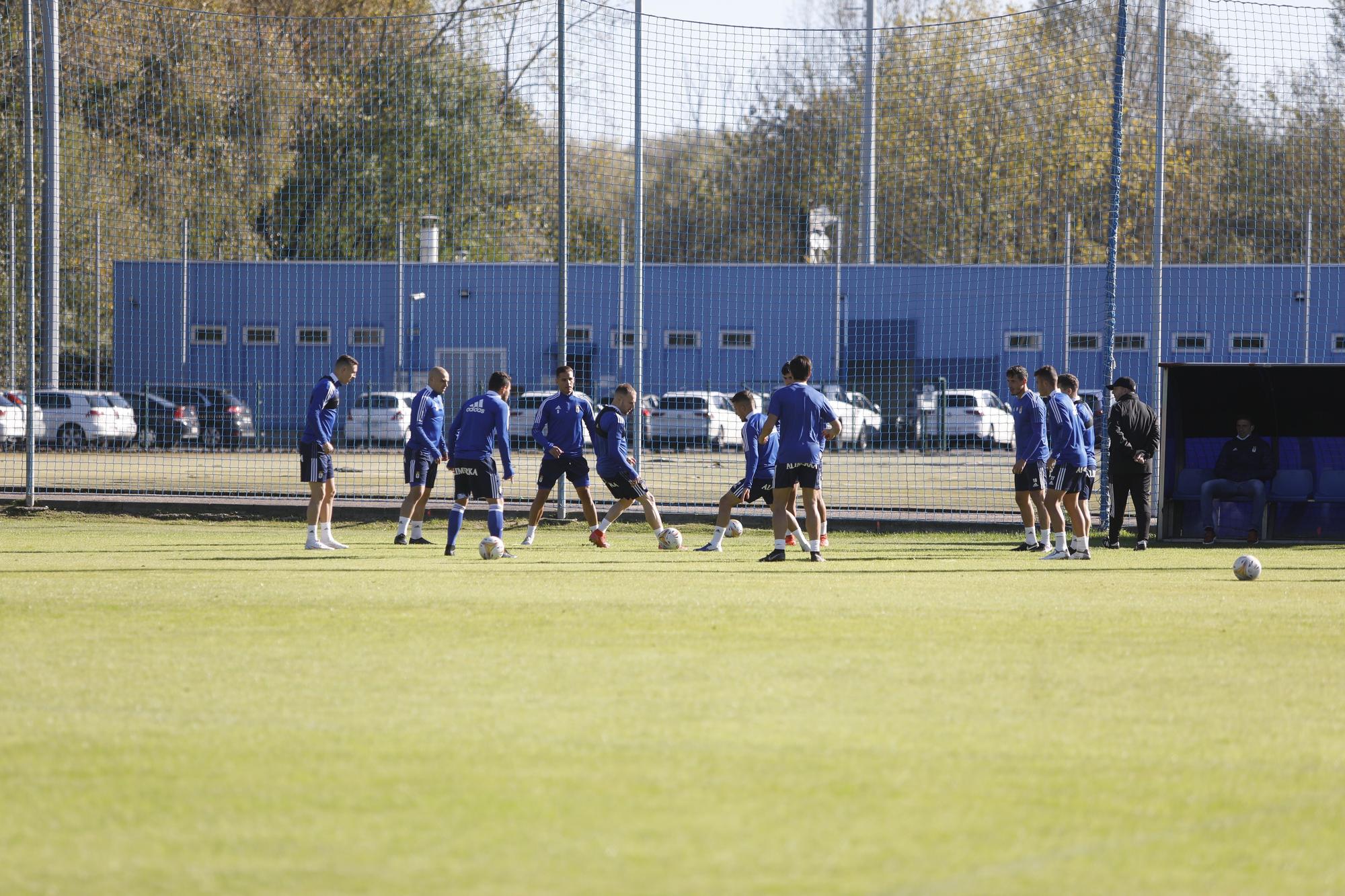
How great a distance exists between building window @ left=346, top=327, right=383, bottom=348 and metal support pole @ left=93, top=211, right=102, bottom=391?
8.02 metres

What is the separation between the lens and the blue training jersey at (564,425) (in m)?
16.2

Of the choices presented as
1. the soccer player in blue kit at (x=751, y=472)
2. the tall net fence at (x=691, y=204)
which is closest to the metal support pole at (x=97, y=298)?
the tall net fence at (x=691, y=204)

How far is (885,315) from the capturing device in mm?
27828

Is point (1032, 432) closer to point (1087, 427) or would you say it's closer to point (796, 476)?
point (1087, 427)

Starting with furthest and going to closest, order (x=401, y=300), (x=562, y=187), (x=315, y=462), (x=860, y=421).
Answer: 1. (x=401, y=300)
2. (x=860, y=421)
3. (x=562, y=187)
4. (x=315, y=462)

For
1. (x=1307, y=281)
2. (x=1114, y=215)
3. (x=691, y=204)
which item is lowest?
(x=1307, y=281)

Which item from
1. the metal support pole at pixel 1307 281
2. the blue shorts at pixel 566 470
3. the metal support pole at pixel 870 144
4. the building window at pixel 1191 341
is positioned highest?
the metal support pole at pixel 870 144

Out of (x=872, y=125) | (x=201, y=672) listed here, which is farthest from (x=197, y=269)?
(x=201, y=672)

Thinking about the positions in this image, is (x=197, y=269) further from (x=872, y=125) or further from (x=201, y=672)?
(x=201, y=672)

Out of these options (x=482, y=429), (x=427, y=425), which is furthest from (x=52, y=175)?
(x=482, y=429)

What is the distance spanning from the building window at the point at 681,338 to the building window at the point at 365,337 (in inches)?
308

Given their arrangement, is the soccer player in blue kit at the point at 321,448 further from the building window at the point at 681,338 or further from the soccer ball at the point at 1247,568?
the building window at the point at 681,338

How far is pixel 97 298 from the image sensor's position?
23969 mm

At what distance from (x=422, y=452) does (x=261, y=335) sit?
1284 cm
